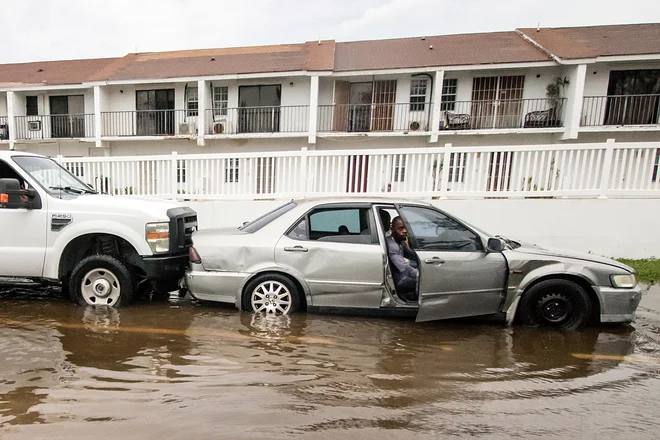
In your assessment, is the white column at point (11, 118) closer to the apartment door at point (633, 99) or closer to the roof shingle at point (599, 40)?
the roof shingle at point (599, 40)

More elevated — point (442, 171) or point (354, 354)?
point (442, 171)

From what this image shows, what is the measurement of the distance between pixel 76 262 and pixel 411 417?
4589 mm

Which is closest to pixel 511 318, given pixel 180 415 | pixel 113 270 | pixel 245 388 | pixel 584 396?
pixel 584 396

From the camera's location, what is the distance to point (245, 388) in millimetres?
3006

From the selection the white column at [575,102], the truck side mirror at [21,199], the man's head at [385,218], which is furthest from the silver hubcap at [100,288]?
the white column at [575,102]

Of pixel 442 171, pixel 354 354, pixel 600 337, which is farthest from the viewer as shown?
pixel 442 171

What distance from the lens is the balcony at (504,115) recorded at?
17375 millimetres

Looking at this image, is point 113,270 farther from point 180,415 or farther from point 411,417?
point 411,417

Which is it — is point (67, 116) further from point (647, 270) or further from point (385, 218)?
point (647, 270)

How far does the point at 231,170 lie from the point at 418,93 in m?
12.4

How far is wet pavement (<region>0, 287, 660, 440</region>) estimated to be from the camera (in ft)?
8.31

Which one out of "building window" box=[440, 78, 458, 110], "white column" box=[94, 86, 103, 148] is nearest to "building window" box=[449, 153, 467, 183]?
"building window" box=[440, 78, 458, 110]

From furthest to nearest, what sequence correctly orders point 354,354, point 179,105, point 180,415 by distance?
point 179,105 → point 354,354 → point 180,415

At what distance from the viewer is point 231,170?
8.82 m
